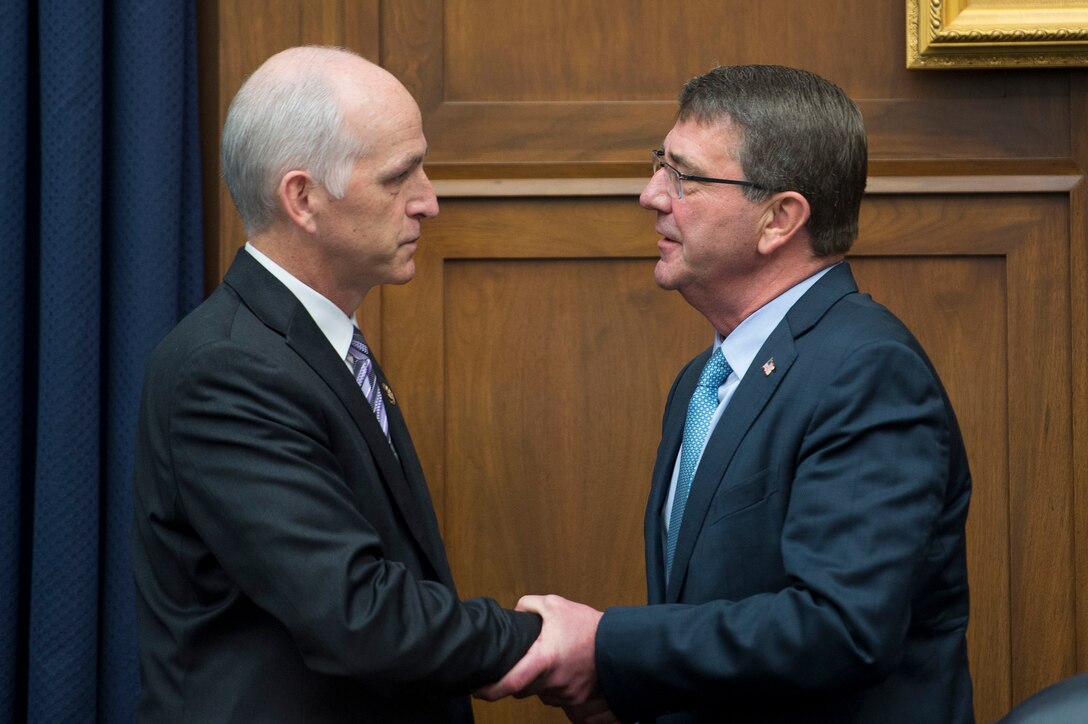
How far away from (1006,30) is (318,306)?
1.29m

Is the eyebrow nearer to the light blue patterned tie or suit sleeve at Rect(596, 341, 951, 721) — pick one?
the light blue patterned tie

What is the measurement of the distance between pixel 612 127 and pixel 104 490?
3.58 ft

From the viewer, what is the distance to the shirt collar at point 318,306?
1737 mm

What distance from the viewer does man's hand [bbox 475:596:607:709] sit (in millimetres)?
1729

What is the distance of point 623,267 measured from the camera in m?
2.39

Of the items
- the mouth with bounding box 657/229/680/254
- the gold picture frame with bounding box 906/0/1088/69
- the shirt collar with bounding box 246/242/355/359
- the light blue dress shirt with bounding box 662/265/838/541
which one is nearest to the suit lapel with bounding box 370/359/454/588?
the shirt collar with bounding box 246/242/355/359

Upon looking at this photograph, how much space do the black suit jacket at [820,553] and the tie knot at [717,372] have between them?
112 millimetres

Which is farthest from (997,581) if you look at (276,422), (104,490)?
(104,490)

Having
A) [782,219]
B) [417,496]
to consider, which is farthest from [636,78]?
[417,496]

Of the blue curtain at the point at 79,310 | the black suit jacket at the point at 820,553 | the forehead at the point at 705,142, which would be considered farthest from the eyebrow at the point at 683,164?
the blue curtain at the point at 79,310

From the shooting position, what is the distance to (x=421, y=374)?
240 cm

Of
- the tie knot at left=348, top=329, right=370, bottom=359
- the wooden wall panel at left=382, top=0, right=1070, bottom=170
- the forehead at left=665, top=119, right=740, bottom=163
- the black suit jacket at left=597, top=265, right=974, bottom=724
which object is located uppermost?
the wooden wall panel at left=382, top=0, right=1070, bottom=170

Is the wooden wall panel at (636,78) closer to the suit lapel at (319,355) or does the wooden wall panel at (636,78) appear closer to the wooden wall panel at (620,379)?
the wooden wall panel at (620,379)

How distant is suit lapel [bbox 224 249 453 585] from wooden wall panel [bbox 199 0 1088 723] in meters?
0.68
